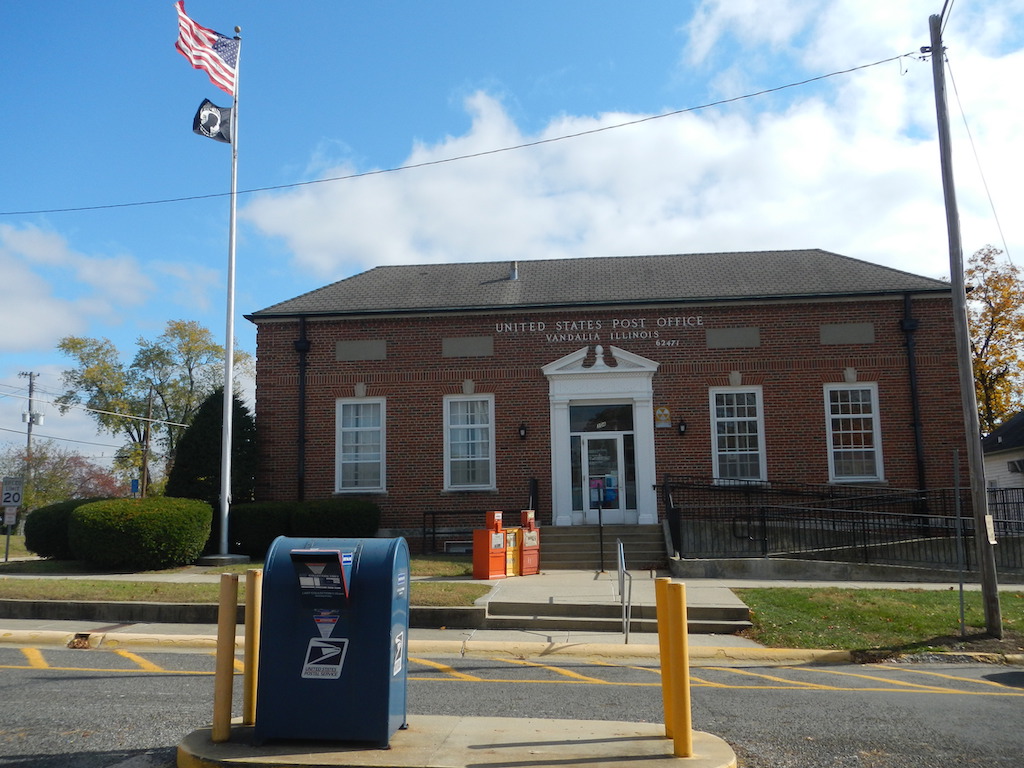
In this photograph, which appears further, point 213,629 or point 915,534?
point 915,534

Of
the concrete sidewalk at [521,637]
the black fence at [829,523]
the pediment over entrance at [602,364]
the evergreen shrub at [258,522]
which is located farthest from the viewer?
the pediment over entrance at [602,364]

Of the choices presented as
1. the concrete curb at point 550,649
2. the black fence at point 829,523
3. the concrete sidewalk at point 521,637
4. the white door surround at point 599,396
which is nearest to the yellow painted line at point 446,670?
the concrete curb at point 550,649

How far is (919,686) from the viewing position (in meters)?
8.06

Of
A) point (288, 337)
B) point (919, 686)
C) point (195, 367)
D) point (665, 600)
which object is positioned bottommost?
point (919, 686)

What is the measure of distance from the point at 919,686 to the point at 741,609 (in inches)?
138

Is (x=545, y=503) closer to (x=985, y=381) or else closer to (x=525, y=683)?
(x=525, y=683)

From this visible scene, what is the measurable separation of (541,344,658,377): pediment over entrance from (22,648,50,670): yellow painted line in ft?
41.1

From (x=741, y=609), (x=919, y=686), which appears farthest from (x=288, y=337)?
(x=919, y=686)

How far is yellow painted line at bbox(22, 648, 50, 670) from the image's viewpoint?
8578 mm

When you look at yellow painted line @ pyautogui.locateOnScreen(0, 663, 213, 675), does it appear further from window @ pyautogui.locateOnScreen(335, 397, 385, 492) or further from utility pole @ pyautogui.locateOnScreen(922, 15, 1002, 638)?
window @ pyautogui.locateOnScreen(335, 397, 385, 492)

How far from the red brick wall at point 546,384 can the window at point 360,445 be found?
0.81 feet

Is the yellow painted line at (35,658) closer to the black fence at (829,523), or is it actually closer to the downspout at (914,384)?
the black fence at (829,523)

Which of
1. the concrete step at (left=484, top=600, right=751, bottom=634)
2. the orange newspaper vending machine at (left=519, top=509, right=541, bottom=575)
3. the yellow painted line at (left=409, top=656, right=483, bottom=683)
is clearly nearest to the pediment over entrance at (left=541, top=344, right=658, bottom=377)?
the orange newspaper vending machine at (left=519, top=509, right=541, bottom=575)

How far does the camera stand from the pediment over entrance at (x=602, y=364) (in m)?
19.9
